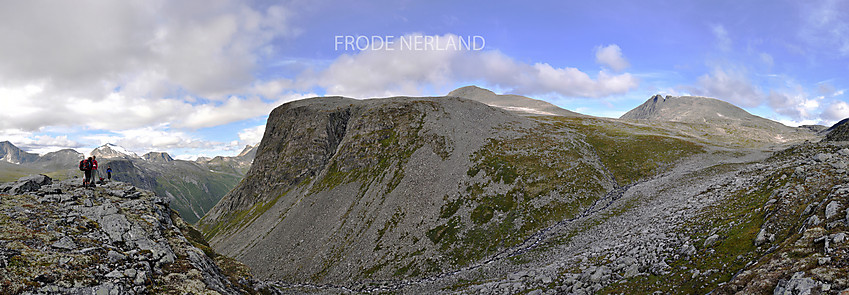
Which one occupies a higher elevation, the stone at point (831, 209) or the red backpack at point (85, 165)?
the red backpack at point (85, 165)

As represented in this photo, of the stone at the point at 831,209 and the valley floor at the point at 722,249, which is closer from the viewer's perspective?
the valley floor at the point at 722,249

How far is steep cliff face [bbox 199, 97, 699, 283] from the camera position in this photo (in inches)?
2372

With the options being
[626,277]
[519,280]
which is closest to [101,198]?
[519,280]

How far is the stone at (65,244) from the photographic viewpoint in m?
16.6

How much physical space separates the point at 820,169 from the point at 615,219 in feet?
76.7

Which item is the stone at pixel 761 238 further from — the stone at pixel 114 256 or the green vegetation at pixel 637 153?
the green vegetation at pixel 637 153

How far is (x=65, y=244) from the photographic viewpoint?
668 inches

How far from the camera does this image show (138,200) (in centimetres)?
2550

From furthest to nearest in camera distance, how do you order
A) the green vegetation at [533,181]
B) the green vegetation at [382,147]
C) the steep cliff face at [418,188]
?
1. the green vegetation at [382,147]
2. the steep cliff face at [418,188]
3. the green vegetation at [533,181]

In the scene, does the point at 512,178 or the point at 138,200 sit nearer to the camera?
the point at 138,200

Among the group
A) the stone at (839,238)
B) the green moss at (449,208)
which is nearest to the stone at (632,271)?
the stone at (839,238)

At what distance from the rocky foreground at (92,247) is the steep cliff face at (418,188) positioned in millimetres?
39163

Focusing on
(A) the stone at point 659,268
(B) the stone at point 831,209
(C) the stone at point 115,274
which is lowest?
(A) the stone at point 659,268

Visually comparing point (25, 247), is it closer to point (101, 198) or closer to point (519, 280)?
point (101, 198)
